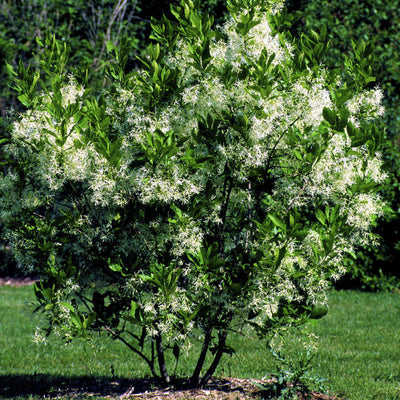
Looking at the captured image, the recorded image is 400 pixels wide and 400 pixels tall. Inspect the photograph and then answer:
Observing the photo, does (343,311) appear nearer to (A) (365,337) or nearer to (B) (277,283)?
(A) (365,337)

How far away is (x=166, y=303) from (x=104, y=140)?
3.40 feet

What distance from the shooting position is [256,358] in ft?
18.5

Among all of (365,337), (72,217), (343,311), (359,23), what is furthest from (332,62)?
(72,217)

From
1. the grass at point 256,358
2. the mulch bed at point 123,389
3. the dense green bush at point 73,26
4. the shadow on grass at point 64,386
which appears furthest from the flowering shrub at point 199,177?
the dense green bush at point 73,26

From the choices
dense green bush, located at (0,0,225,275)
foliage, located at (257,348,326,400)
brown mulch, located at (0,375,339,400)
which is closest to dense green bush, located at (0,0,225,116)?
dense green bush, located at (0,0,225,275)

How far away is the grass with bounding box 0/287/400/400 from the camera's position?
4777mm

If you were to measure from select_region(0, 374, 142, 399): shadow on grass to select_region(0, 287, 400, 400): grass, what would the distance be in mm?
21

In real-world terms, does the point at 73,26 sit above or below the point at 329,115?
above

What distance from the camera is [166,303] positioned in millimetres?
3266

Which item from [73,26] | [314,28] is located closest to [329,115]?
[314,28]

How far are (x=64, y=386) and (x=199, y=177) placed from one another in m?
2.51

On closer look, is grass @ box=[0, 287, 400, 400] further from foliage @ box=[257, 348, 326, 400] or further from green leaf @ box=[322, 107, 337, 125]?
green leaf @ box=[322, 107, 337, 125]

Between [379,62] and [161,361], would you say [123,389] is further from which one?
[379,62]

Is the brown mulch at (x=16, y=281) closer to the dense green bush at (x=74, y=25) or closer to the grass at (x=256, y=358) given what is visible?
the grass at (x=256, y=358)
